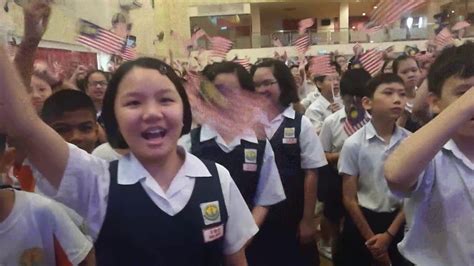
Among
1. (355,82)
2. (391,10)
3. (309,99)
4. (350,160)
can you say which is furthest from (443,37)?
(309,99)

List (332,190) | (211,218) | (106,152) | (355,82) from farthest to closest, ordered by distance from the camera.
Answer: (355,82)
(332,190)
(106,152)
(211,218)

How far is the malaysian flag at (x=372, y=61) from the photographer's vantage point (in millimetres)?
3300

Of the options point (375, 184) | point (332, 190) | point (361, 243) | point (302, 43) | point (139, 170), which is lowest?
point (361, 243)

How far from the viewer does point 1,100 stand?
882 mm

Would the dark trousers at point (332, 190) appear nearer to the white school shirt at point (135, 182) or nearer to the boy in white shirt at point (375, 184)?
the boy in white shirt at point (375, 184)

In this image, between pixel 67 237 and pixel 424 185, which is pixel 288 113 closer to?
pixel 424 185

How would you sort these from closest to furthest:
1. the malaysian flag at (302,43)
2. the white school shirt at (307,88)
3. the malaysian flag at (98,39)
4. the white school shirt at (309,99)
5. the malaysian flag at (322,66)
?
the malaysian flag at (98,39)
the malaysian flag at (322,66)
the malaysian flag at (302,43)
the white school shirt at (309,99)
the white school shirt at (307,88)

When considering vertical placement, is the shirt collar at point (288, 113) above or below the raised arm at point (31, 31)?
below

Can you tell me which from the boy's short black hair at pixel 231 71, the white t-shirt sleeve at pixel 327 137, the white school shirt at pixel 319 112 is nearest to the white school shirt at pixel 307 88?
the white school shirt at pixel 319 112

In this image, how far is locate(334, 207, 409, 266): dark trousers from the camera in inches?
86.2

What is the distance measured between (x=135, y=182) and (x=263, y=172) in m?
0.93

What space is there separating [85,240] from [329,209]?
1.82 metres

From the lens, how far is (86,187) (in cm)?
103

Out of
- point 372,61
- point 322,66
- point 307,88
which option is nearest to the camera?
point 372,61
